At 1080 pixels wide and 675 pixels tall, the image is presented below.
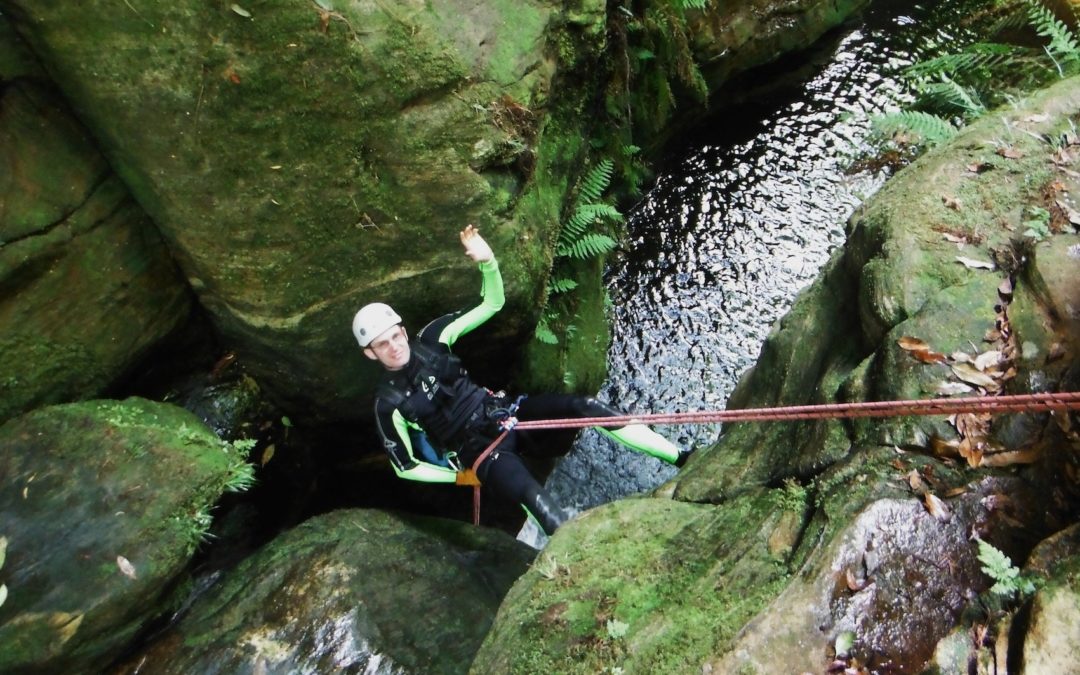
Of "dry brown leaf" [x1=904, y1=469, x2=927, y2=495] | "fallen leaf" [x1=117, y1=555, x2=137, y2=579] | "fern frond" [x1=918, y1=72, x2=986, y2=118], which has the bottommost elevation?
"fern frond" [x1=918, y1=72, x2=986, y2=118]

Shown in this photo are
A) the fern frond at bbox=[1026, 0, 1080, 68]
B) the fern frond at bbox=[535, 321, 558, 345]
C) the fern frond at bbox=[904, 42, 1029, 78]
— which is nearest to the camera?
the fern frond at bbox=[535, 321, 558, 345]

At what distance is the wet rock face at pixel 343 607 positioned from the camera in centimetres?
421

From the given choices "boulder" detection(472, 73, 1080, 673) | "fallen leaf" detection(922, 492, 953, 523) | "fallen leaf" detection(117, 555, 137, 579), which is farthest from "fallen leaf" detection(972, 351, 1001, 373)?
"fallen leaf" detection(117, 555, 137, 579)

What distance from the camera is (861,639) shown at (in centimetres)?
272

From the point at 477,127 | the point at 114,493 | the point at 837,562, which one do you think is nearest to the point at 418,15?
the point at 477,127

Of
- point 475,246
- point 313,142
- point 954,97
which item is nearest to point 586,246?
point 475,246

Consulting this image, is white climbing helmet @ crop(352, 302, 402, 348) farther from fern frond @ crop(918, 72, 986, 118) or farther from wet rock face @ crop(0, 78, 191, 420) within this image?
fern frond @ crop(918, 72, 986, 118)

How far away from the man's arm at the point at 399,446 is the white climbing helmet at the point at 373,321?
568mm

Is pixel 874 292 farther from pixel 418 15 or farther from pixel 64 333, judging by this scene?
pixel 64 333

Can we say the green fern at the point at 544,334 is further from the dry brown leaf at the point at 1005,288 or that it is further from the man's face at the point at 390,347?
the dry brown leaf at the point at 1005,288

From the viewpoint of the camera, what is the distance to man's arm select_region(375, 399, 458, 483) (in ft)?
16.3

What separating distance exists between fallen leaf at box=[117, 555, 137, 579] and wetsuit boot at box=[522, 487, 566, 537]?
264 cm

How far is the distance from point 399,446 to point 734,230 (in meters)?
5.19

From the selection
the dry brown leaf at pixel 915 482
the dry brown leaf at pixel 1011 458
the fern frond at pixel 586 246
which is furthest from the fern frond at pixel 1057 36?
the dry brown leaf at pixel 915 482
